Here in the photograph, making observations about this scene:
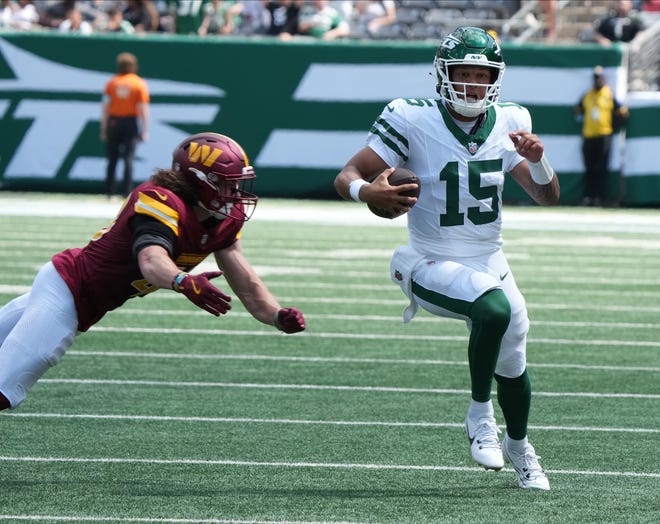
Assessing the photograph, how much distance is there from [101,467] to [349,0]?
1637 cm

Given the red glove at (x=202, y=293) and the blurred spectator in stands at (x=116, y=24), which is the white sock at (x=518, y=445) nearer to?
the red glove at (x=202, y=293)

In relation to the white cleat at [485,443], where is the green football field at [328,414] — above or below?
below

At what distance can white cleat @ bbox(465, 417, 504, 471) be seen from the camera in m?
4.96

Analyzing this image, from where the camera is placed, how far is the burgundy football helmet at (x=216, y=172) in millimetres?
4941

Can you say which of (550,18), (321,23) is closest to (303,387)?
(321,23)

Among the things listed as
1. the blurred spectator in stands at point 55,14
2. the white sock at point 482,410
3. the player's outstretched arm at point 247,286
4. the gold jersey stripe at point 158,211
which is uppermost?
the gold jersey stripe at point 158,211

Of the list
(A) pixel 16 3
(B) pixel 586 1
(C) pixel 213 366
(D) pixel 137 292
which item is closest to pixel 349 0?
(B) pixel 586 1

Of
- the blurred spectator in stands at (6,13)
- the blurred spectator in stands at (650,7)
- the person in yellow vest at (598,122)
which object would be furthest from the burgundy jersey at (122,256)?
the blurred spectator in stands at (650,7)

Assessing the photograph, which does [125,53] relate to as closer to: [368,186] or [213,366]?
[213,366]

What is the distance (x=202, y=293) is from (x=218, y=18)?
1629 centimetres

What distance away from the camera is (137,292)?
5133 mm

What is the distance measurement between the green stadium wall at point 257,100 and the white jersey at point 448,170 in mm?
13049

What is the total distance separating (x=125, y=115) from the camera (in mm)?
17516

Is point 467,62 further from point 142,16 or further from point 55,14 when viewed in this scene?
point 55,14
